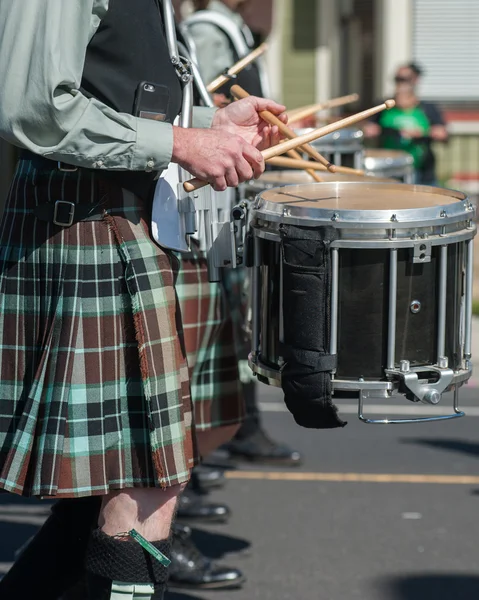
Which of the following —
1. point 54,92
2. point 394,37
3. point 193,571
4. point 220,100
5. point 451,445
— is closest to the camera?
point 54,92

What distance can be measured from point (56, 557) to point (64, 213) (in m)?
0.83

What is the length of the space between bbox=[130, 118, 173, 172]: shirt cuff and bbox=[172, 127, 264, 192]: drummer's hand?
2cm

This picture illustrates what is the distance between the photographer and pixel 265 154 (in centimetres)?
262

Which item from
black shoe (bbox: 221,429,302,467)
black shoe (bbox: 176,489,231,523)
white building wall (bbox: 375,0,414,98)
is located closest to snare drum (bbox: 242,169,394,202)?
black shoe (bbox: 176,489,231,523)

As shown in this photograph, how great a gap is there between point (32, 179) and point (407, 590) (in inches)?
75.3

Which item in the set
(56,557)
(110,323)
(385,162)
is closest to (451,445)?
(385,162)

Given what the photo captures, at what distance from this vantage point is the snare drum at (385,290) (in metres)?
2.57

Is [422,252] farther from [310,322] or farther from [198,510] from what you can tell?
[198,510]

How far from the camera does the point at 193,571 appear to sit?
3795 mm

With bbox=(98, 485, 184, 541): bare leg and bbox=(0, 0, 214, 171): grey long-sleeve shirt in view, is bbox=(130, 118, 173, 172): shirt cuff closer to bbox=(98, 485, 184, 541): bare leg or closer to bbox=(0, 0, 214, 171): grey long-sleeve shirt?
bbox=(0, 0, 214, 171): grey long-sleeve shirt

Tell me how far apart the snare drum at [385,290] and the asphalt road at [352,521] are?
1.36 m

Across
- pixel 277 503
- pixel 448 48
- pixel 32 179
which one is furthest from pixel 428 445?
pixel 448 48

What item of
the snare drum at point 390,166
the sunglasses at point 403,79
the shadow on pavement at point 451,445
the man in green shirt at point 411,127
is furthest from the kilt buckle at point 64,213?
the sunglasses at point 403,79

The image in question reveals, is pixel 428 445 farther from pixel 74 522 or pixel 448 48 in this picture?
pixel 448 48
